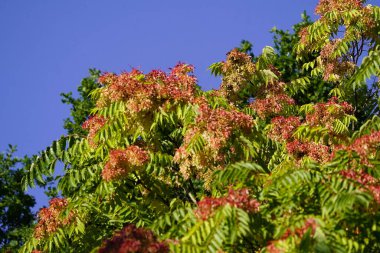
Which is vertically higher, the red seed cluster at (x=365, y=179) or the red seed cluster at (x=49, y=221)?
the red seed cluster at (x=49, y=221)

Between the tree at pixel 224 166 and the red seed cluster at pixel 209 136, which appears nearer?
the tree at pixel 224 166

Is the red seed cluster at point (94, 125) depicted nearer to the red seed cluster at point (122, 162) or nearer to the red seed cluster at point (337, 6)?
the red seed cluster at point (122, 162)

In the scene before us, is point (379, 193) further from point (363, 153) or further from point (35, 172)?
point (35, 172)

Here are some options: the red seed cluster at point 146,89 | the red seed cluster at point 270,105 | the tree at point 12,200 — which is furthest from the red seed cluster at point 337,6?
the tree at point 12,200

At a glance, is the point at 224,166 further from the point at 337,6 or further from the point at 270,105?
the point at 337,6

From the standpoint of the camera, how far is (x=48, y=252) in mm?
8766

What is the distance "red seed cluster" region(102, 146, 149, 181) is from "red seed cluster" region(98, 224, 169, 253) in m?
2.31

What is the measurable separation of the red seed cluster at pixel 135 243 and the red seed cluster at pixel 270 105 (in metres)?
6.47

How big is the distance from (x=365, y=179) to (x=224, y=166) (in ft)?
6.60

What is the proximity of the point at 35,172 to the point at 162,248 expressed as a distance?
3.83m

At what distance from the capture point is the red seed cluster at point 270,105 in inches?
466

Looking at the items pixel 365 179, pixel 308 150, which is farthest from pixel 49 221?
pixel 365 179

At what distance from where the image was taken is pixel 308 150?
1018 cm

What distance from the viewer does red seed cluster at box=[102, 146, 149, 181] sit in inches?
311
